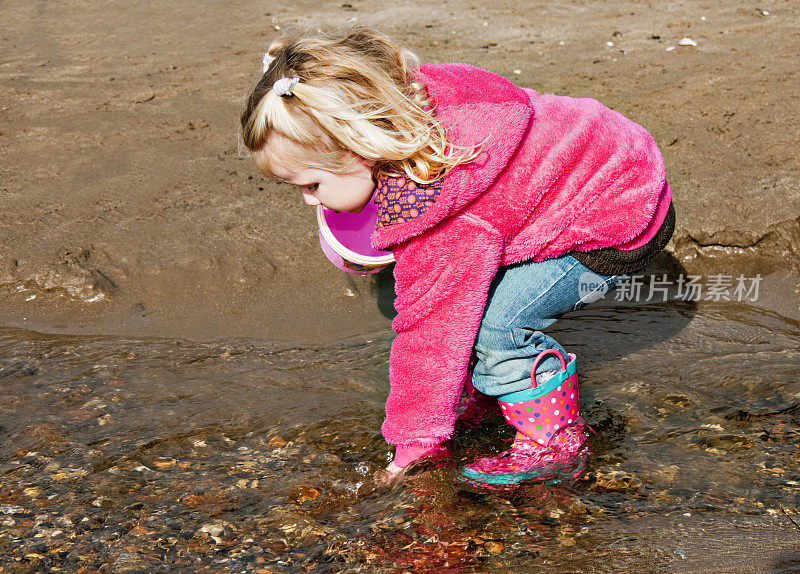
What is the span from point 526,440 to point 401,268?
71cm

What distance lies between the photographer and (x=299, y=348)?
3.38 m

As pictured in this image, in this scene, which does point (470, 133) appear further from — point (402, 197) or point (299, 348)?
point (299, 348)

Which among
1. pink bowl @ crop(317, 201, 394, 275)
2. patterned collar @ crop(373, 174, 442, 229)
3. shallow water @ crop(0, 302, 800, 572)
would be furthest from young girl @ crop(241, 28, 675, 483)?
pink bowl @ crop(317, 201, 394, 275)

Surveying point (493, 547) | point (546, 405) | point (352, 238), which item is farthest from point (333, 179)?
point (493, 547)

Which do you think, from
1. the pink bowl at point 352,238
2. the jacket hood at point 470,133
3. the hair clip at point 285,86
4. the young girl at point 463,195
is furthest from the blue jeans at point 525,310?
the hair clip at point 285,86

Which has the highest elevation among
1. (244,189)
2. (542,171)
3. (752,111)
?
(542,171)

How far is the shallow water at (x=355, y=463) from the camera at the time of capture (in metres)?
2.20

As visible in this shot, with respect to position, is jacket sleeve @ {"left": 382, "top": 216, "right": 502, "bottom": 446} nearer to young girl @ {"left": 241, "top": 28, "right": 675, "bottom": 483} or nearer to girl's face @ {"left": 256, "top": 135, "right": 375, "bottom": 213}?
young girl @ {"left": 241, "top": 28, "right": 675, "bottom": 483}

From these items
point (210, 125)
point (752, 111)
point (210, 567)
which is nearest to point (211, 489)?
point (210, 567)

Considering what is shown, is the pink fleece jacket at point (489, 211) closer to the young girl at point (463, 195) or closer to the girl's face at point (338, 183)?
the young girl at point (463, 195)

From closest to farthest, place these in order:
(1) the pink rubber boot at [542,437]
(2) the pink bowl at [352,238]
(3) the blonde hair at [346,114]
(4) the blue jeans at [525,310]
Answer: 1. (3) the blonde hair at [346,114]
2. (4) the blue jeans at [525,310]
3. (1) the pink rubber boot at [542,437]
4. (2) the pink bowl at [352,238]

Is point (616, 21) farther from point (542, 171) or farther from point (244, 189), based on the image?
point (542, 171)

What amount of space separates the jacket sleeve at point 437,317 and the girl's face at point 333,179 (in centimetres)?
20

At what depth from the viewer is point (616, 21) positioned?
249 inches
